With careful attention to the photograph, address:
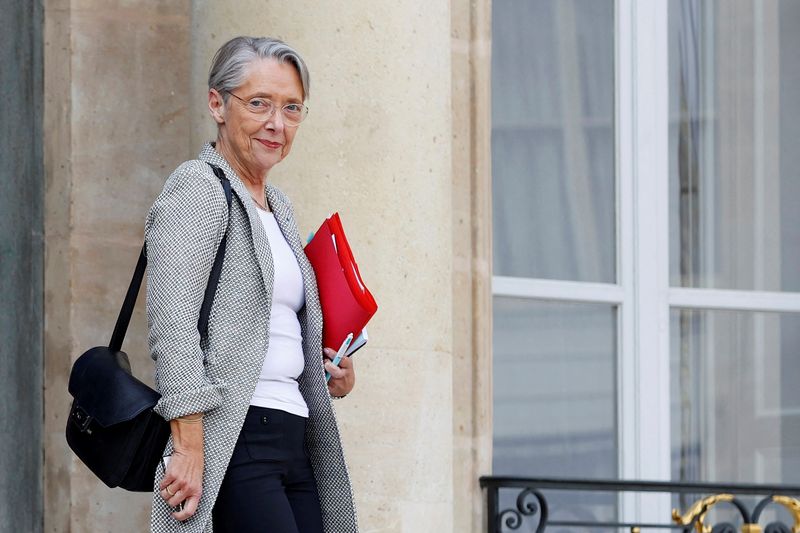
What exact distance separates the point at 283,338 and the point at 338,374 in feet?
0.83

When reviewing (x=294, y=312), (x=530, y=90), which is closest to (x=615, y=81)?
(x=530, y=90)

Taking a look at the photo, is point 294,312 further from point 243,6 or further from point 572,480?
point 572,480

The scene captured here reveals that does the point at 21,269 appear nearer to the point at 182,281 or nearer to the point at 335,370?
the point at 335,370

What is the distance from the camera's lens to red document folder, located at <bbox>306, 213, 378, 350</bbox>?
12.4ft

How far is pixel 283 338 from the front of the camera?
3.69m

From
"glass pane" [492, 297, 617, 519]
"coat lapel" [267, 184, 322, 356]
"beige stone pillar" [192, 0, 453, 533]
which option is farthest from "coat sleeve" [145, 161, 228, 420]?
"glass pane" [492, 297, 617, 519]

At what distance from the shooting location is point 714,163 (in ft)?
21.4

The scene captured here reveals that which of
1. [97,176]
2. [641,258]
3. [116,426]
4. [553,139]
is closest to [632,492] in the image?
[641,258]

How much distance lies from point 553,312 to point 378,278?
1.34 metres

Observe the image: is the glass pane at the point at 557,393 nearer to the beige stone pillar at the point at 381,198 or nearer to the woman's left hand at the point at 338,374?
the beige stone pillar at the point at 381,198

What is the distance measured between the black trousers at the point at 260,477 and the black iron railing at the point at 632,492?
2035 millimetres

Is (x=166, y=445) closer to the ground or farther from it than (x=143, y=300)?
closer to the ground

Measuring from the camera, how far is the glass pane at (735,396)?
6.38 metres

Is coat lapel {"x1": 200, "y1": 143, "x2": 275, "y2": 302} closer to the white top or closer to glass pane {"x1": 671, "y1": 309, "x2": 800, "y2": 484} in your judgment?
the white top
